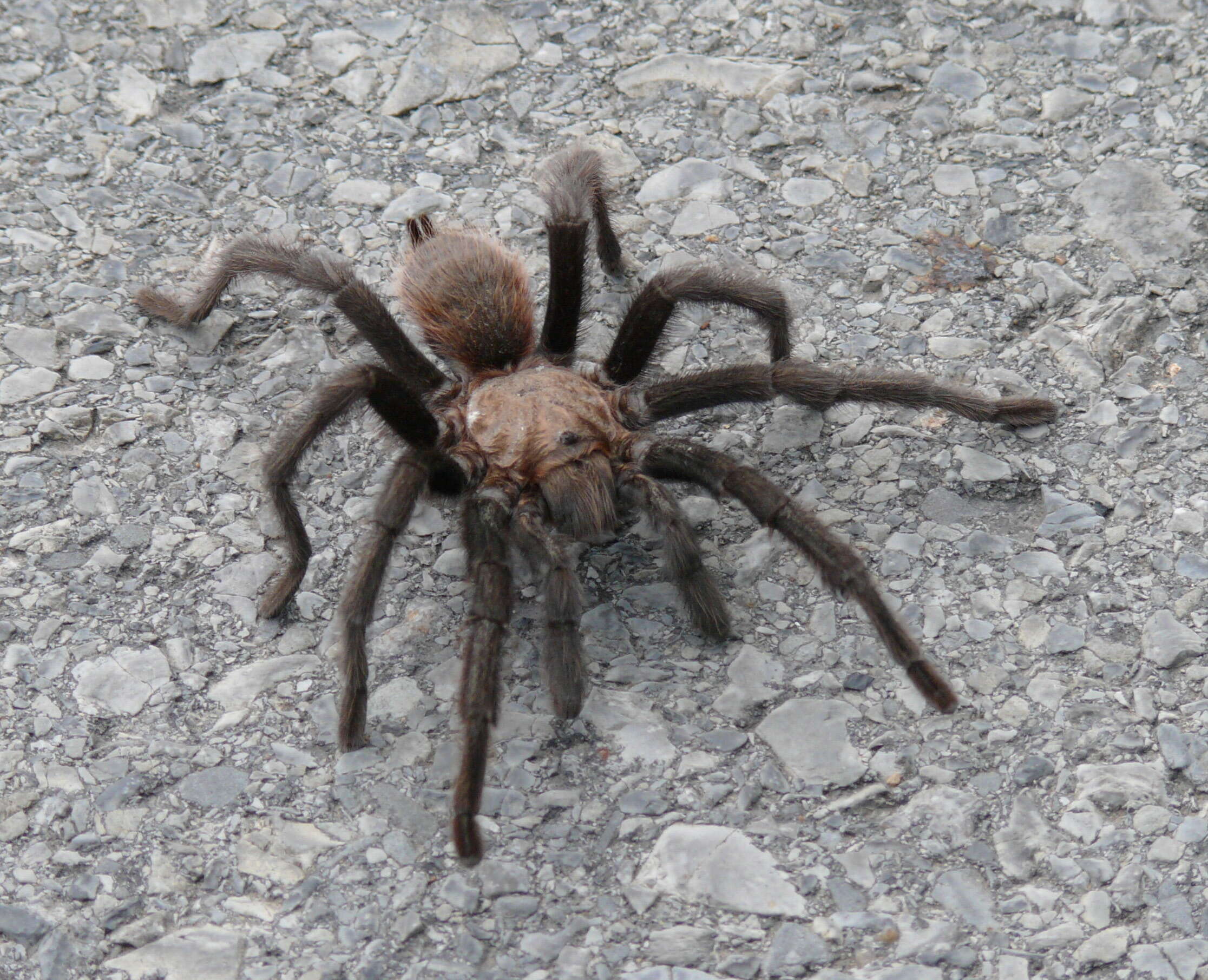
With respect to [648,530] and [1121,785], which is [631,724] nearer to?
[648,530]

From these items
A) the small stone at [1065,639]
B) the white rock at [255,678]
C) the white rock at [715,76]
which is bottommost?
the white rock at [255,678]

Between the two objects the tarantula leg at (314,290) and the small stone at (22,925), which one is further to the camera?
the tarantula leg at (314,290)

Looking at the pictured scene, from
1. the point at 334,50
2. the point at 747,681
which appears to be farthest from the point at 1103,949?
the point at 334,50

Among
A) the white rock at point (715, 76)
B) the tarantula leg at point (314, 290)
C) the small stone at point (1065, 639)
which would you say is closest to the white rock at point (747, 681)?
the small stone at point (1065, 639)

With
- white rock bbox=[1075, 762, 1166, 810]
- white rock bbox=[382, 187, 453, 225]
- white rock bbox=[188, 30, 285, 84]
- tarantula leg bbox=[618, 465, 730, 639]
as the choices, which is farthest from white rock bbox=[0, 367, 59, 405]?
white rock bbox=[1075, 762, 1166, 810]

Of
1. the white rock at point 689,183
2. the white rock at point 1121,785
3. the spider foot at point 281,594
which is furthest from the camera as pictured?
the white rock at point 689,183

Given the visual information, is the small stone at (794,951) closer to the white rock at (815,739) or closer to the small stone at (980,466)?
the white rock at (815,739)

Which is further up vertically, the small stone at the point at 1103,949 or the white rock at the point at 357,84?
the white rock at the point at 357,84

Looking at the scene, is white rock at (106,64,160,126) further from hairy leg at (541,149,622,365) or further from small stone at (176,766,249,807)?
small stone at (176,766,249,807)
